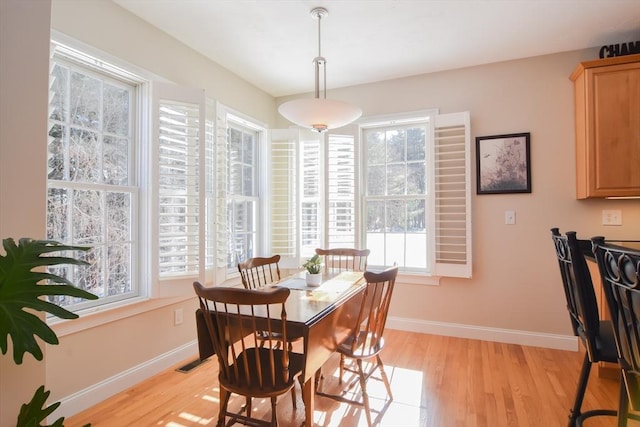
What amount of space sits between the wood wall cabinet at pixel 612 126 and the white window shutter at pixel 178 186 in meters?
3.13

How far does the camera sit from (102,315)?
2.20 metres

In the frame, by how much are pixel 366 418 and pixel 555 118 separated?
9.80ft

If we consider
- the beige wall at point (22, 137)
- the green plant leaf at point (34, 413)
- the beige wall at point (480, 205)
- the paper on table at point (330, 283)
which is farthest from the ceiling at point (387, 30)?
the green plant leaf at point (34, 413)

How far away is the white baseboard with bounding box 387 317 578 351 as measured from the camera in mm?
3023

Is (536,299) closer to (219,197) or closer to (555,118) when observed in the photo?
(555,118)

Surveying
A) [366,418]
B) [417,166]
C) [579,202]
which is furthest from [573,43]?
[366,418]

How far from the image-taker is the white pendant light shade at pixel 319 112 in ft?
6.86

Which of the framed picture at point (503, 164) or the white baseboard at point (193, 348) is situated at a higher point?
the framed picture at point (503, 164)

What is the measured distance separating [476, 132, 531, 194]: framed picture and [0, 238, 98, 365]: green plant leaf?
10.8 ft

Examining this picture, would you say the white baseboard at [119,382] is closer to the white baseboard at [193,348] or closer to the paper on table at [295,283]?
the white baseboard at [193,348]

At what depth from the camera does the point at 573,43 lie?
287 cm

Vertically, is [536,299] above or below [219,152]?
below

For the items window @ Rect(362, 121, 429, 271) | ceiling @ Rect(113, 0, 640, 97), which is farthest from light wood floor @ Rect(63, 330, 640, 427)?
ceiling @ Rect(113, 0, 640, 97)

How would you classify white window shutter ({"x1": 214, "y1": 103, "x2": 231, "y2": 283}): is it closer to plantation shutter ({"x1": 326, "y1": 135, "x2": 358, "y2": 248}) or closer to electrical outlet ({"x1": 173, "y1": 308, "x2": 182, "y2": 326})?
electrical outlet ({"x1": 173, "y1": 308, "x2": 182, "y2": 326})
